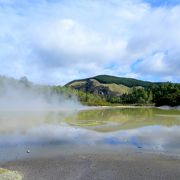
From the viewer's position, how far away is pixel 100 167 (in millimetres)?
21234

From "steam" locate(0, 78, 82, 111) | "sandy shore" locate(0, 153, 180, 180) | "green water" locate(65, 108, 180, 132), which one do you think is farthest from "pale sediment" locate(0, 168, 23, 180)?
"steam" locate(0, 78, 82, 111)

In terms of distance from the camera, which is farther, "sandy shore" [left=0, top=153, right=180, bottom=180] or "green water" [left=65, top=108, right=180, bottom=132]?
"green water" [left=65, top=108, right=180, bottom=132]

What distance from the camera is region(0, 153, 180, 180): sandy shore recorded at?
1892 centimetres

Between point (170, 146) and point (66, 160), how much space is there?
12651mm

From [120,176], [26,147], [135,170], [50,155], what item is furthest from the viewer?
[26,147]

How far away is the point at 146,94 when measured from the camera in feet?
636

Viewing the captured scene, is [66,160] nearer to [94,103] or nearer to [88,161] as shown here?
[88,161]

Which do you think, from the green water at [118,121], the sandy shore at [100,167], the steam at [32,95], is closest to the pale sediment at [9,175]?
the sandy shore at [100,167]

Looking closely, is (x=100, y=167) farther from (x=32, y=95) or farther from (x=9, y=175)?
(x=32, y=95)

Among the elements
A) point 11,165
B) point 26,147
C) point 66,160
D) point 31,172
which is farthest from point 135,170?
point 26,147

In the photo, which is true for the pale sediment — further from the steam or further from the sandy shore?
the steam

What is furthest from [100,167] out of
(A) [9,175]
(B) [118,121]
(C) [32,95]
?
(C) [32,95]

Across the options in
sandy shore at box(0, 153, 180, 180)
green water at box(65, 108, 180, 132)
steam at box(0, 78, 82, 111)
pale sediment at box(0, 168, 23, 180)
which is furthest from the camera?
steam at box(0, 78, 82, 111)

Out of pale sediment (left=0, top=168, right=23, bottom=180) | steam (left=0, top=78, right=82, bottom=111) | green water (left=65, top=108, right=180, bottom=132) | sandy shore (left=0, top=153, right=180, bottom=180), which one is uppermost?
steam (left=0, top=78, right=82, bottom=111)
